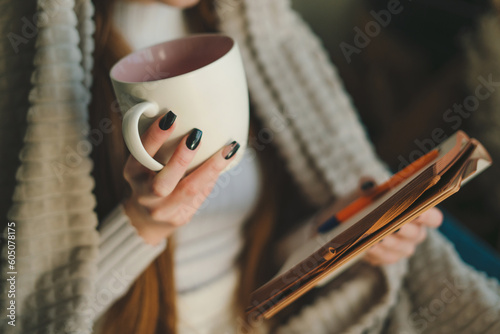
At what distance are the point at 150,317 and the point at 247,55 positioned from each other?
459 mm

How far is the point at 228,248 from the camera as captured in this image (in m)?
0.68

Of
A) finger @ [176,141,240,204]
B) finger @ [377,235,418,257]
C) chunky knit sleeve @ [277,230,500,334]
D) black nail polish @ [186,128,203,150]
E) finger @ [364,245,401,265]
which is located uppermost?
black nail polish @ [186,128,203,150]

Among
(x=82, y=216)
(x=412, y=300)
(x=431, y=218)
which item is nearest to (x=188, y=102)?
(x=82, y=216)

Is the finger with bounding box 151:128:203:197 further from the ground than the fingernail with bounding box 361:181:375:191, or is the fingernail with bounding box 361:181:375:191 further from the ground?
the finger with bounding box 151:128:203:197

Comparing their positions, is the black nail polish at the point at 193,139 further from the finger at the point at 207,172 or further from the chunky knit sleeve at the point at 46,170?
the chunky knit sleeve at the point at 46,170

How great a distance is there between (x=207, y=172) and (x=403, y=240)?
322 millimetres

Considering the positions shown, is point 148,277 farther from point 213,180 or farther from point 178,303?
point 213,180

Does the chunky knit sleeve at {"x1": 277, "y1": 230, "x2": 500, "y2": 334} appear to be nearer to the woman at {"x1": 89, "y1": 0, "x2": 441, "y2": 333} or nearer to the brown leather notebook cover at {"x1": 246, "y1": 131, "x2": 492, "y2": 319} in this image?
the woman at {"x1": 89, "y1": 0, "x2": 441, "y2": 333}

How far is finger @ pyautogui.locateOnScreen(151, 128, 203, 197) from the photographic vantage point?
0.38 metres

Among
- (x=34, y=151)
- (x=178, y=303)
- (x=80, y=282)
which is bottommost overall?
(x=178, y=303)

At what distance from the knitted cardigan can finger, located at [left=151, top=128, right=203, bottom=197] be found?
145 mm

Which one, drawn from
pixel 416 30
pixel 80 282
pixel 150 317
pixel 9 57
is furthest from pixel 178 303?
pixel 416 30

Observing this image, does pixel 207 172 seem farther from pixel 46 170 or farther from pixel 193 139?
pixel 46 170

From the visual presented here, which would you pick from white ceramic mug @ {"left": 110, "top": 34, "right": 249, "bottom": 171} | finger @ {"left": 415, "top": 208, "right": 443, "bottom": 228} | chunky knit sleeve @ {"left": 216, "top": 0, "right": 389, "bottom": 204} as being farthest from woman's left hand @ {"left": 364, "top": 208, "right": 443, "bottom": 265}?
white ceramic mug @ {"left": 110, "top": 34, "right": 249, "bottom": 171}
